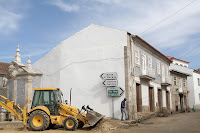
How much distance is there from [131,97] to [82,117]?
5268mm

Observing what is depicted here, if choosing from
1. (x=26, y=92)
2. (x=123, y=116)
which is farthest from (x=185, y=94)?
(x=26, y=92)

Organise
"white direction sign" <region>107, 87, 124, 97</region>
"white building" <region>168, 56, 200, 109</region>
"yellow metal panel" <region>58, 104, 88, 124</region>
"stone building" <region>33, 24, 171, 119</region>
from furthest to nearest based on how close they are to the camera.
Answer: "white building" <region>168, 56, 200, 109</region> → "stone building" <region>33, 24, 171, 119</region> → "white direction sign" <region>107, 87, 124, 97</region> → "yellow metal panel" <region>58, 104, 88, 124</region>

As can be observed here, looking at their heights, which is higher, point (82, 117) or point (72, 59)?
point (72, 59)

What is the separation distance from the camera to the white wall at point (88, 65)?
1544cm

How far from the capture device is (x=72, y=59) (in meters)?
16.9

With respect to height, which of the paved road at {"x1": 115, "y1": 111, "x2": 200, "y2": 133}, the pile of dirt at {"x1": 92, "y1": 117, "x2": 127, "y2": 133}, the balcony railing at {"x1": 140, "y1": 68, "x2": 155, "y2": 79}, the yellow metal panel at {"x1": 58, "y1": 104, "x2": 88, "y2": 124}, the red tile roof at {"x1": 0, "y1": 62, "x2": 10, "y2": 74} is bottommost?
the paved road at {"x1": 115, "y1": 111, "x2": 200, "y2": 133}

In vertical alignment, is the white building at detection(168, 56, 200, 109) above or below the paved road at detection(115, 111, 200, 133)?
above

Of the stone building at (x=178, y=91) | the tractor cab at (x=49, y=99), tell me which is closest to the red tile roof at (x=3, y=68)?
the stone building at (x=178, y=91)

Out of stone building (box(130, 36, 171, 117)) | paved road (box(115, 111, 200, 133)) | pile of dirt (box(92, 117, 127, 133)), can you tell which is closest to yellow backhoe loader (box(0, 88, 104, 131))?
pile of dirt (box(92, 117, 127, 133))

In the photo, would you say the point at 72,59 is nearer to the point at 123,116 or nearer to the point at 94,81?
the point at 94,81

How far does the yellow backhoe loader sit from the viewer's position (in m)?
10.5

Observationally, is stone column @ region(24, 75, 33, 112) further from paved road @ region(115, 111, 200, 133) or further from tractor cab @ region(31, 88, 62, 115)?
paved road @ region(115, 111, 200, 133)

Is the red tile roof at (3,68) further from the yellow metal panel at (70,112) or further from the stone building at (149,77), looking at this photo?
the yellow metal panel at (70,112)

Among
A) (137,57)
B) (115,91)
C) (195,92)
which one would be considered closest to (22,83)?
(115,91)
